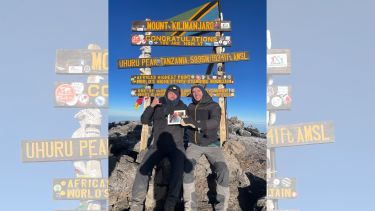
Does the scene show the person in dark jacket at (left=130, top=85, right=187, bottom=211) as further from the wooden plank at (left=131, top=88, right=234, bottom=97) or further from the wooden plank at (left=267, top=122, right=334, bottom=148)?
the wooden plank at (left=267, top=122, right=334, bottom=148)

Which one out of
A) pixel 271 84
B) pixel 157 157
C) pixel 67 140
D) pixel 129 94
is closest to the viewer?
pixel 157 157

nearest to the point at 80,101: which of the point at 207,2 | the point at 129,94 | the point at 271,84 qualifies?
the point at 129,94

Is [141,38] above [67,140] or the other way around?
above

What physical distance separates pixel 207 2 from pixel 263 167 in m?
3.91

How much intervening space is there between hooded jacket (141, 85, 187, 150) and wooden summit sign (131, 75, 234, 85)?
4.04ft

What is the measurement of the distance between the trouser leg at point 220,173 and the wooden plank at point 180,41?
8.71 feet

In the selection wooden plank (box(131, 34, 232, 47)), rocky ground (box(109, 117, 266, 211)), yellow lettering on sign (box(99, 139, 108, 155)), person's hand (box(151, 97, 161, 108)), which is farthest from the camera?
yellow lettering on sign (box(99, 139, 108, 155))

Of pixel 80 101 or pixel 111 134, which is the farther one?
pixel 80 101

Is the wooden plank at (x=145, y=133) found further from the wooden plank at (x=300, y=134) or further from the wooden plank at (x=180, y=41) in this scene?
the wooden plank at (x=300, y=134)

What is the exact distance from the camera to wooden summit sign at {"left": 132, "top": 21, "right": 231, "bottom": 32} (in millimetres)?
13961

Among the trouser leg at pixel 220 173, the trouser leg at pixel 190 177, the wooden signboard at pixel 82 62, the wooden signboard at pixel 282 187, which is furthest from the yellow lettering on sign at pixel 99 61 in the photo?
the wooden signboard at pixel 282 187

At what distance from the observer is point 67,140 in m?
15.1

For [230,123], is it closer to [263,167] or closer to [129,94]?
[263,167]

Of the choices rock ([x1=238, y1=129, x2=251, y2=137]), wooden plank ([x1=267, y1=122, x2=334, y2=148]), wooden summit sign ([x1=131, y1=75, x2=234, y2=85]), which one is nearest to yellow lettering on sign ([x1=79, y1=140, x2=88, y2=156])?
wooden summit sign ([x1=131, y1=75, x2=234, y2=85])
